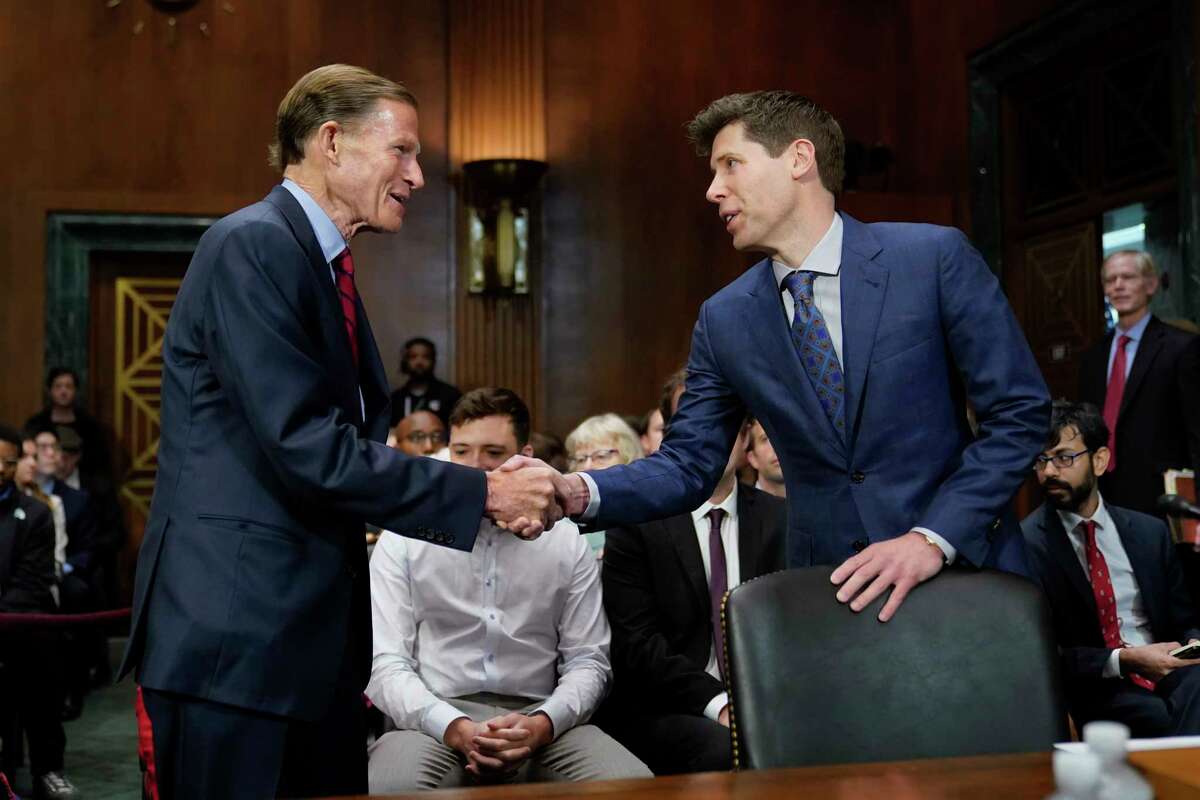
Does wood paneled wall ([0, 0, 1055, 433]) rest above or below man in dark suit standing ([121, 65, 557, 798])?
above

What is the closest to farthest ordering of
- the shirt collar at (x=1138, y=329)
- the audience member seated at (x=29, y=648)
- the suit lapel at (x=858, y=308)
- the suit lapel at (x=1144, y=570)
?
1. the suit lapel at (x=858, y=308)
2. the suit lapel at (x=1144, y=570)
3. the audience member seated at (x=29, y=648)
4. the shirt collar at (x=1138, y=329)

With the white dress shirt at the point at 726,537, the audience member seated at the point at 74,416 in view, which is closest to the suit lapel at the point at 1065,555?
the white dress shirt at the point at 726,537

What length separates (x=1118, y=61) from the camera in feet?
19.8

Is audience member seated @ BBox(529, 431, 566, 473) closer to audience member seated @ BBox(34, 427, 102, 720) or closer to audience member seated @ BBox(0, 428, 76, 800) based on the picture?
audience member seated @ BBox(0, 428, 76, 800)

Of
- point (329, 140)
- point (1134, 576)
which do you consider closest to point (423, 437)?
point (1134, 576)

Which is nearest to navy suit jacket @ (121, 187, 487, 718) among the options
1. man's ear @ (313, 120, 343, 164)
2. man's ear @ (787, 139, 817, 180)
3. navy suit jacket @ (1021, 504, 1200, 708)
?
man's ear @ (313, 120, 343, 164)

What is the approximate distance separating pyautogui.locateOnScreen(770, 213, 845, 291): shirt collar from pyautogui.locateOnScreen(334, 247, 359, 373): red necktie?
0.69 metres

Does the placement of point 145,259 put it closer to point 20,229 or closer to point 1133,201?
point 20,229

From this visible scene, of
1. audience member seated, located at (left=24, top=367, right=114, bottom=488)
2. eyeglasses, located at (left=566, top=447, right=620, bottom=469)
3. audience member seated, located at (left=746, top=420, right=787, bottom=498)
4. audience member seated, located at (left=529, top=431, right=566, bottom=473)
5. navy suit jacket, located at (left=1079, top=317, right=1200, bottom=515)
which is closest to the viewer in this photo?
audience member seated, located at (left=746, top=420, right=787, bottom=498)

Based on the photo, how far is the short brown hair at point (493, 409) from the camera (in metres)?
2.99

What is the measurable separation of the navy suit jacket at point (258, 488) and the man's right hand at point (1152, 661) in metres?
1.61

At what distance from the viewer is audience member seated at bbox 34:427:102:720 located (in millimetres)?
5535

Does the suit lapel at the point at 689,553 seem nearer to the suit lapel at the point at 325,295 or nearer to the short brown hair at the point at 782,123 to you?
the short brown hair at the point at 782,123

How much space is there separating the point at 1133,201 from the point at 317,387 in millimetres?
5058
